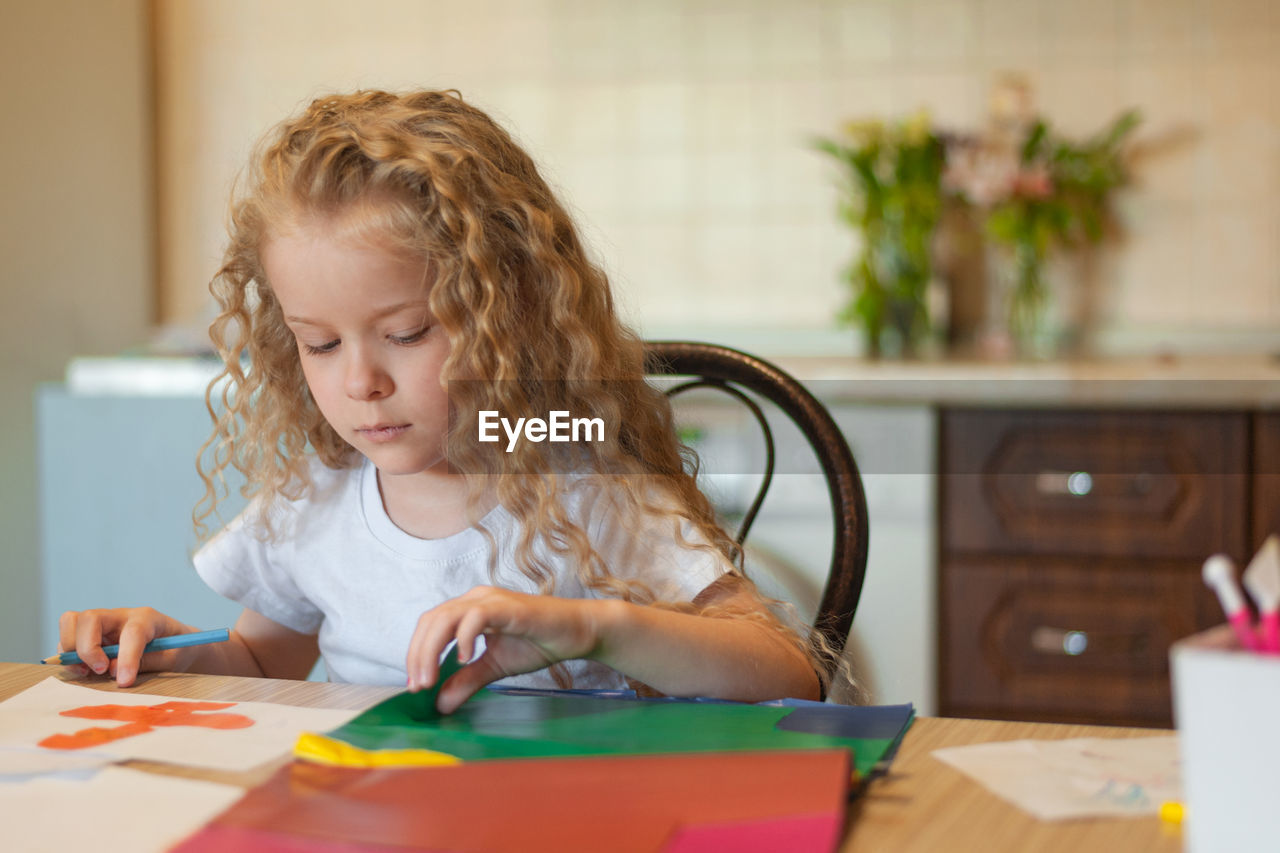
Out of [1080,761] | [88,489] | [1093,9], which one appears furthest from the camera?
[1093,9]

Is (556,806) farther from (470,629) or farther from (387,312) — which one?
(387,312)

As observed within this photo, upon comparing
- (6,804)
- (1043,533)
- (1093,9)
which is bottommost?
(1043,533)

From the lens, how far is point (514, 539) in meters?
0.94

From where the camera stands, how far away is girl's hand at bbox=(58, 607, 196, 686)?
0.78m

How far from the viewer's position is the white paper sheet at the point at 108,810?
501mm

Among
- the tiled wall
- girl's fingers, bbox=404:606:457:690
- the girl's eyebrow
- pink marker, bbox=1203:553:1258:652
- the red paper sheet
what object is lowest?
the red paper sheet

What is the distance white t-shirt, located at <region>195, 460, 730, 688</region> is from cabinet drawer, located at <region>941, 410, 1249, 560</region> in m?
1.05

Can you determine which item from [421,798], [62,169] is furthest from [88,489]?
[421,798]

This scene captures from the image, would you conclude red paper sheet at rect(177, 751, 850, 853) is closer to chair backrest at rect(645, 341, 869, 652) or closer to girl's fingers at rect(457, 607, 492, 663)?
girl's fingers at rect(457, 607, 492, 663)

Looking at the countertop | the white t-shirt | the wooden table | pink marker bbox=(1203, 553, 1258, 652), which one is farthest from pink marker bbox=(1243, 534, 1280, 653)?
the countertop

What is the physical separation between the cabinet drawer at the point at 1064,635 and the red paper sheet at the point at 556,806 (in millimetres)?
1391

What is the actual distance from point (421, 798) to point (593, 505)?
1.42 feet

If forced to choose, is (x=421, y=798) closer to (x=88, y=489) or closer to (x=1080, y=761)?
(x=1080, y=761)

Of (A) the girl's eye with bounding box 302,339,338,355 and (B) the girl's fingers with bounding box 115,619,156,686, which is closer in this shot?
(B) the girl's fingers with bounding box 115,619,156,686
